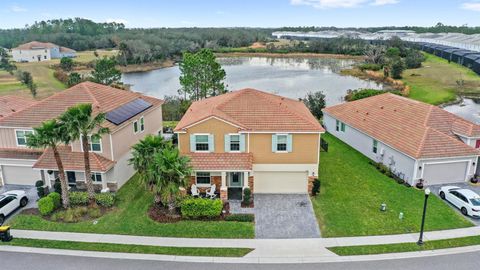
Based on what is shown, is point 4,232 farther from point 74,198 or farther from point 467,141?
point 467,141

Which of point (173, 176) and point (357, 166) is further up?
point (173, 176)

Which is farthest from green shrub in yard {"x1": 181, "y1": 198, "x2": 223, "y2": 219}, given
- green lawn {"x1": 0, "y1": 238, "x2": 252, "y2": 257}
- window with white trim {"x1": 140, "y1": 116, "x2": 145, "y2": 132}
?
window with white trim {"x1": 140, "y1": 116, "x2": 145, "y2": 132}

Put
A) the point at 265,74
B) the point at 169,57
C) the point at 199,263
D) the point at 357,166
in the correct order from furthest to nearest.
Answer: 1. the point at 169,57
2. the point at 265,74
3. the point at 357,166
4. the point at 199,263

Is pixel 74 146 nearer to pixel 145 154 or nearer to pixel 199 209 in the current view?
pixel 145 154

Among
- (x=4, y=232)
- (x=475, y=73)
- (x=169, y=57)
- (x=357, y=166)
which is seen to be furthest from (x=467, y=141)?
(x=169, y=57)

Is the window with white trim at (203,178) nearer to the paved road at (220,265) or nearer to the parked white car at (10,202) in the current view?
the paved road at (220,265)

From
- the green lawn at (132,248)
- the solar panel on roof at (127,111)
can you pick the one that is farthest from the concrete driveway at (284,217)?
the solar panel on roof at (127,111)

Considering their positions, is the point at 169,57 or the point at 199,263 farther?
the point at 169,57
